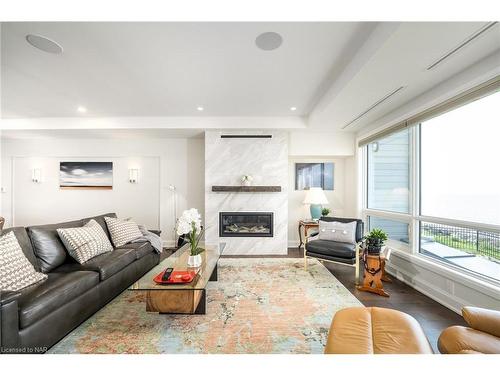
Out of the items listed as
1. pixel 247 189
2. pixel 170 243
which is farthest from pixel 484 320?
pixel 170 243

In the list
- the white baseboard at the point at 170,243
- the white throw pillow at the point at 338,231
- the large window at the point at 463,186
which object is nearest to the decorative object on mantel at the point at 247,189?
the white throw pillow at the point at 338,231

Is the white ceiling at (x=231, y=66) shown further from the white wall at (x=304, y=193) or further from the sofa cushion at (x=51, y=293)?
the sofa cushion at (x=51, y=293)

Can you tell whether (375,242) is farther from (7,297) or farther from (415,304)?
(7,297)

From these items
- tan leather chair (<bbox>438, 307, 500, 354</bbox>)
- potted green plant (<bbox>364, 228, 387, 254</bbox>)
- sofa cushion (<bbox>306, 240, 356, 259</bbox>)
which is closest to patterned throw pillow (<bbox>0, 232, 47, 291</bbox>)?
tan leather chair (<bbox>438, 307, 500, 354</bbox>)

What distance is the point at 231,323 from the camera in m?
1.85

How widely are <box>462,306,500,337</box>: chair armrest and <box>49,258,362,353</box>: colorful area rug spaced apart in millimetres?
952

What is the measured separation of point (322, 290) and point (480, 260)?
5.26 ft

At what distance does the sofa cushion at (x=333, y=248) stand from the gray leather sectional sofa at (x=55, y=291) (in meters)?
2.47

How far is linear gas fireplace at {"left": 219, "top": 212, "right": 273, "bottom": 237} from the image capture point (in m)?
4.11

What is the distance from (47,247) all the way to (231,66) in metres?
2.76

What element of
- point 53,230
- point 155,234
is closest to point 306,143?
point 155,234

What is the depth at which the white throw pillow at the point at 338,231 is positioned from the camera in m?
3.12

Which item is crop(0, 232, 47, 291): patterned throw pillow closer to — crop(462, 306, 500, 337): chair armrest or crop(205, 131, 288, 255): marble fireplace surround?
crop(205, 131, 288, 255): marble fireplace surround

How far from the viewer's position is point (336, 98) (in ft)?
8.85
